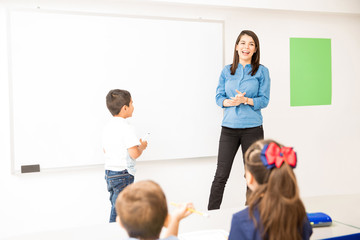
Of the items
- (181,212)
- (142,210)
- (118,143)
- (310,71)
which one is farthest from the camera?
(310,71)

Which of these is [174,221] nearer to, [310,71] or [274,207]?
[274,207]

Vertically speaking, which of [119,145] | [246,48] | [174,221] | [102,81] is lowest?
[174,221]

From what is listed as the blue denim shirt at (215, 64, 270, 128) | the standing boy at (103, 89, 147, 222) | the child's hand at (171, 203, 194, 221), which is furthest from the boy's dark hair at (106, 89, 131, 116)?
the child's hand at (171, 203, 194, 221)

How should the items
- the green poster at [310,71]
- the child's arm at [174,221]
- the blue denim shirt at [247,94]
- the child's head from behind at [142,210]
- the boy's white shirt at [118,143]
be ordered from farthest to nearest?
1. the green poster at [310,71]
2. the blue denim shirt at [247,94]
3. the boy's white shirt at [118,143]
4. the child's arm at [174,221]
5. the child's head from behind at [142,210]

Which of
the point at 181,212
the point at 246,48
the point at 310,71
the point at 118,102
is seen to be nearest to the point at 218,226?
the point at 181,212

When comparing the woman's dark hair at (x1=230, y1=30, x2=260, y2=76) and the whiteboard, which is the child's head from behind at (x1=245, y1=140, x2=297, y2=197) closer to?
the woman's dark hair at (x1=230, y1=30, x2=260, y2=76)

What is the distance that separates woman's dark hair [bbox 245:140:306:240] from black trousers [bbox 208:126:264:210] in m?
1.75

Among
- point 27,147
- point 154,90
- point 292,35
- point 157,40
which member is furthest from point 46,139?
point 292,35

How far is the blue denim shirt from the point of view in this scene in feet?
9.98

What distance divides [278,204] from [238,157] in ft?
7.91

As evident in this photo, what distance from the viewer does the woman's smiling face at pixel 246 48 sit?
9.98 feet

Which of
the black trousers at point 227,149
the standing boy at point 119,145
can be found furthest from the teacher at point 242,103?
the standing boy at point 119,145

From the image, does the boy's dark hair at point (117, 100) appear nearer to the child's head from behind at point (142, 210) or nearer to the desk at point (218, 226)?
the desk at point (218, 226)

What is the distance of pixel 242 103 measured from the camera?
3055 millimetres
